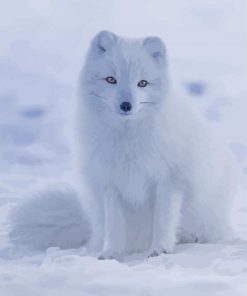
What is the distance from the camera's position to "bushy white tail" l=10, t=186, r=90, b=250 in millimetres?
2773

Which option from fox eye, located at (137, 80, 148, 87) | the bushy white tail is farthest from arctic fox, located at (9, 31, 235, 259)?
the bushy white tail

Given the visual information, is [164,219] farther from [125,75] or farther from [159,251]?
[125,75]

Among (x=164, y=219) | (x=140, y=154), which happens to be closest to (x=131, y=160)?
(x=140, y=154)

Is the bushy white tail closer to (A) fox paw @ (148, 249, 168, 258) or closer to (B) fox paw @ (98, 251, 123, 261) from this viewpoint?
(B) fox paw @ (98, 251, 123, 261)

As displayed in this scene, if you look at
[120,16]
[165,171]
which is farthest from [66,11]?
[165,171]

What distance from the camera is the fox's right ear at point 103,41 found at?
2.32 metres

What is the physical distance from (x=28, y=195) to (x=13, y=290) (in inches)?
31.2

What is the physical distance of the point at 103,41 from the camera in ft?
7.63

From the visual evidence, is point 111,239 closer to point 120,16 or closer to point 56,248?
point 56,248

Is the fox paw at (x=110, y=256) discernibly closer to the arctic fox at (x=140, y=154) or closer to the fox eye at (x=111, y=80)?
the arctic fox at (x=140, y=154)

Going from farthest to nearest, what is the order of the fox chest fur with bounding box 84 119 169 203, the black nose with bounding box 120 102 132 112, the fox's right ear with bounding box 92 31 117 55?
the fox chest fur with bounding box 84 119 169 203 → the fox's right ear with bounding box 92 31 117 55 → the black nose with bounding box 120 102 132 112

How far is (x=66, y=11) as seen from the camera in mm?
2598

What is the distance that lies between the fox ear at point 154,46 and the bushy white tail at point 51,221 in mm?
806

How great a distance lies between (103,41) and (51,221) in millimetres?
903
